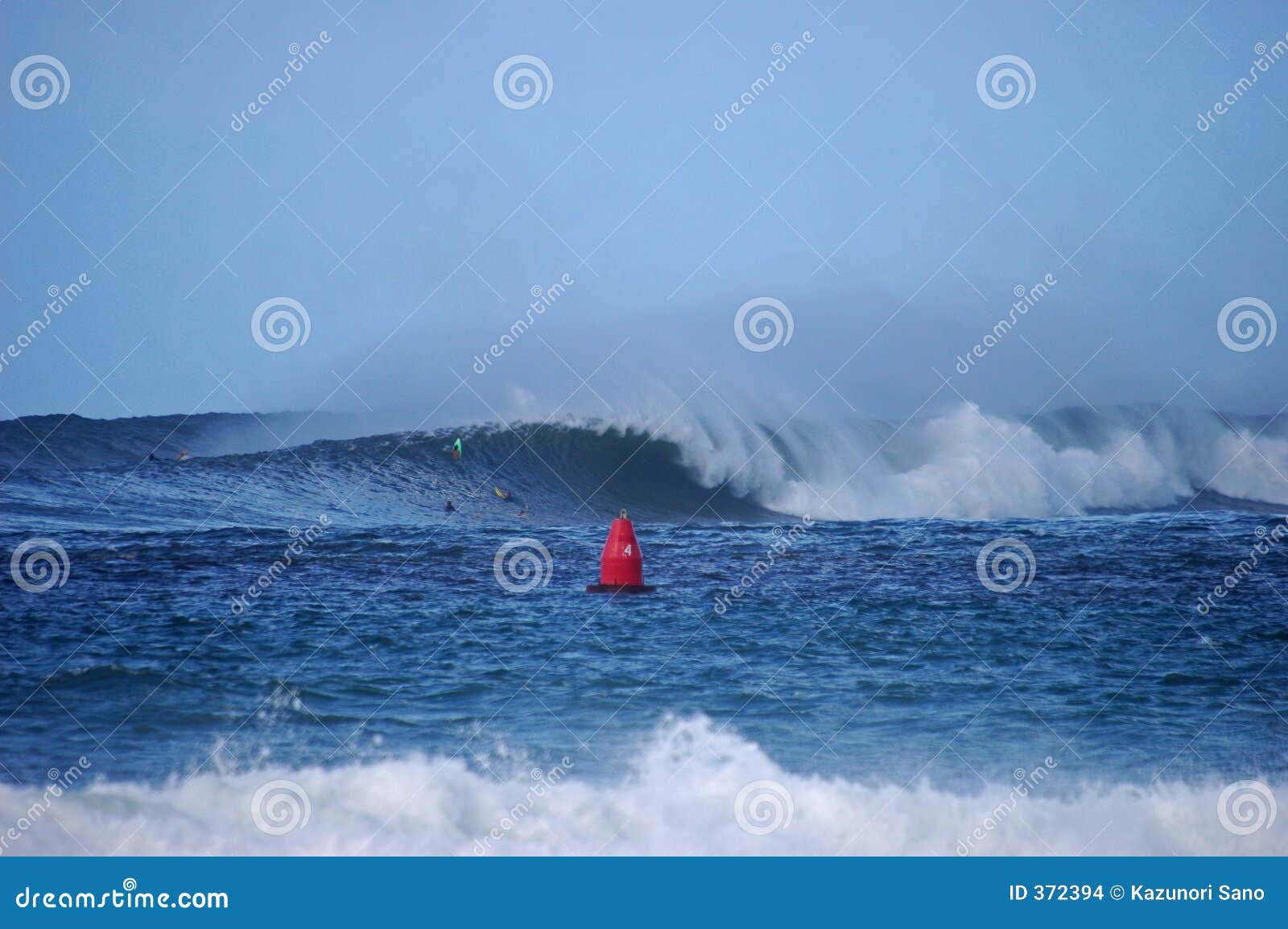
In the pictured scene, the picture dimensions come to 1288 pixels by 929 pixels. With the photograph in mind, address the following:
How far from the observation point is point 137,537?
16234 mm

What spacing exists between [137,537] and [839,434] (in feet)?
61.9

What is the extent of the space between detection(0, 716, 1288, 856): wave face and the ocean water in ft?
0.08

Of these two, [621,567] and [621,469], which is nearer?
[621,567]

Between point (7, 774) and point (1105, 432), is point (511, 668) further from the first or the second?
point (1105, 432)

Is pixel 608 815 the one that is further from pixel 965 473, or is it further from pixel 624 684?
pixel 965 473

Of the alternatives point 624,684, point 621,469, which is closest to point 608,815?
point 624,684

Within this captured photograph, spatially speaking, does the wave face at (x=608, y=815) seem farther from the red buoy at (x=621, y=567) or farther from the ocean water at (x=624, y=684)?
the red buoy at (x=621, y=567)

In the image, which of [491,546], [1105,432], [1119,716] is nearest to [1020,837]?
[1119,716]

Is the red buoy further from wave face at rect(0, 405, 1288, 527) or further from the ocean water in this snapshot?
wave face at rect(0, 405, 1288, 527)

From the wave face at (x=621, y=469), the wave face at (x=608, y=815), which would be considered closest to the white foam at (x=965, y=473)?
the wave face at (x=621, y=469)

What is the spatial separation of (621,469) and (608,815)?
18.4 metres

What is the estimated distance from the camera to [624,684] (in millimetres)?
10133

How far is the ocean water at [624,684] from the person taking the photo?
778cm

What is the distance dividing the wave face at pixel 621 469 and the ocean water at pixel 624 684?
0.62m
